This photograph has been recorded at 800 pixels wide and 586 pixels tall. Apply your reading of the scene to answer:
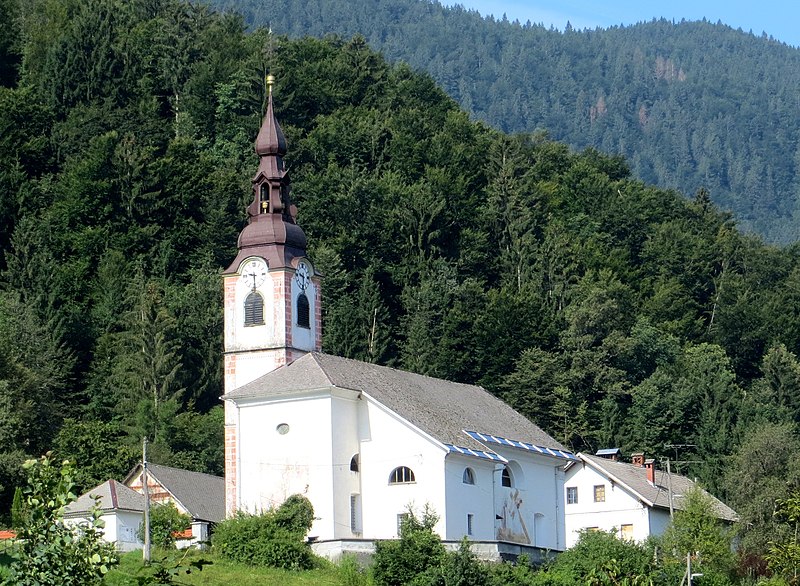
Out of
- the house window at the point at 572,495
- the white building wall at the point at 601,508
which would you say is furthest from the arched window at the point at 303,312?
the house window at the point at 572,495

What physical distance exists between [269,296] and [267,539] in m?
10.7

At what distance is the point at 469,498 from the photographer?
53.6 metres

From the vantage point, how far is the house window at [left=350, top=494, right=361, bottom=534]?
52.7 metres

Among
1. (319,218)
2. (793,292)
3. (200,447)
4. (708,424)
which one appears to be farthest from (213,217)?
A: (793,292)

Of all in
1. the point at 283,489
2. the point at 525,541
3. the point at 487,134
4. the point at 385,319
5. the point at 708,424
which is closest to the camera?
the point at 283,489

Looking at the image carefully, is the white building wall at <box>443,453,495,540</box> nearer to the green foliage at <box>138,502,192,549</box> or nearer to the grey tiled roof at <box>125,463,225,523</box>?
the green foliage at <box>138,502,192,549</box>

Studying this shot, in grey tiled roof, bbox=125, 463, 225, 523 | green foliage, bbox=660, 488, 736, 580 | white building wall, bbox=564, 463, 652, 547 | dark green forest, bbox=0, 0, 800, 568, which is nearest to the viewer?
green foliage, bbox=660, 488, 736, 580

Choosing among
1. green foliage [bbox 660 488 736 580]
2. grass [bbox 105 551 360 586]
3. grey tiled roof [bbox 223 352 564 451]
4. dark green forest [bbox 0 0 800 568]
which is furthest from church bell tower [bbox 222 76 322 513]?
green foliage [bbox 660 488 736 580]

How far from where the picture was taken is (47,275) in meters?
80.7

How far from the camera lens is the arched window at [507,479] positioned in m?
56.9

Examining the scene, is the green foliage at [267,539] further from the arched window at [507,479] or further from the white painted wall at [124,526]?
the arched window at [507,479]

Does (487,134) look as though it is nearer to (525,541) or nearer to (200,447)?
(200,447)

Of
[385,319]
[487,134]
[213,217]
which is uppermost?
[487,134]

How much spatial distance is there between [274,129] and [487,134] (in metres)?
45.7
